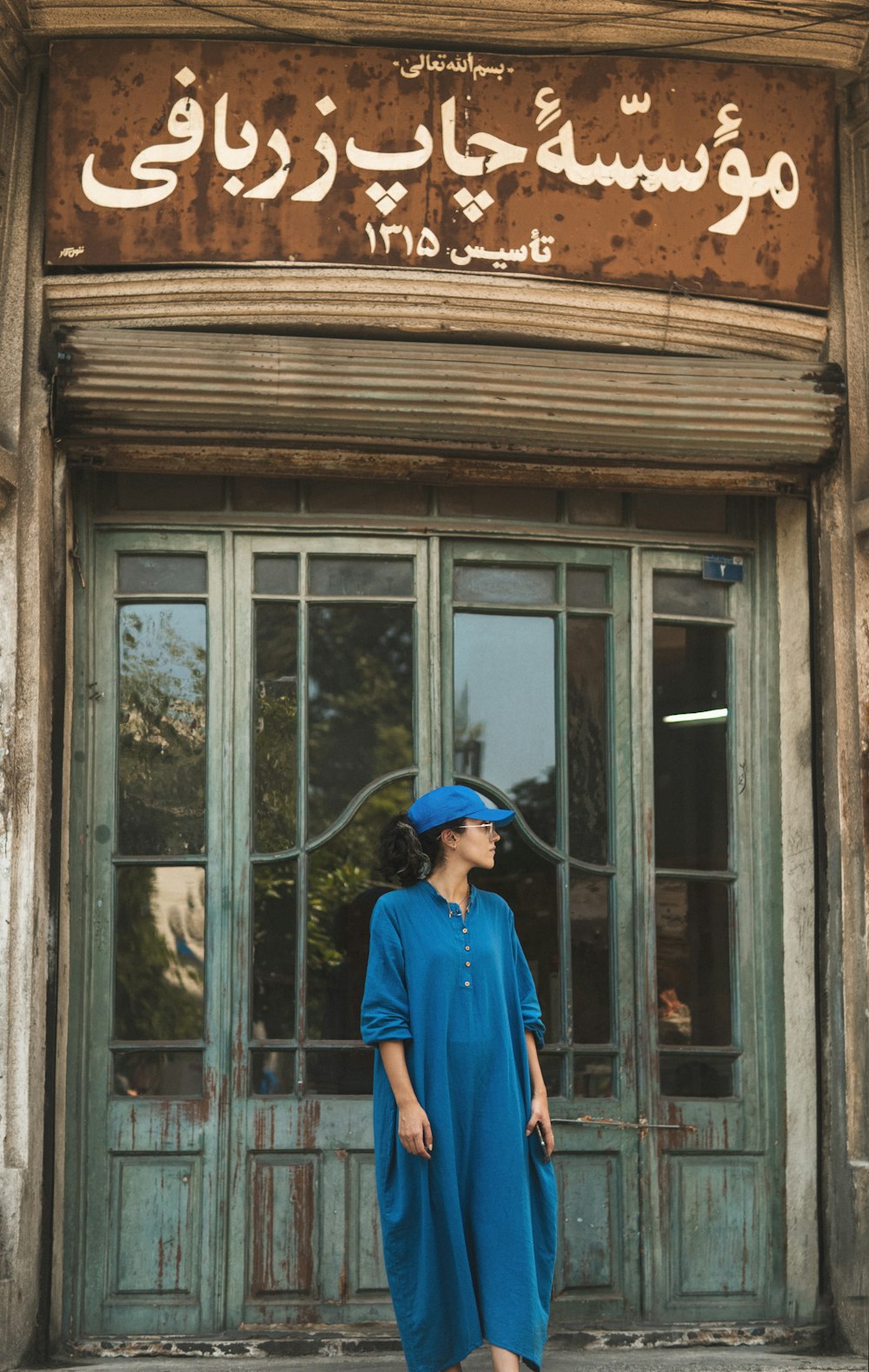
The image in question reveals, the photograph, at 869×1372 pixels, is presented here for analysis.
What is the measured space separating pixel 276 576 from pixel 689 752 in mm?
1464

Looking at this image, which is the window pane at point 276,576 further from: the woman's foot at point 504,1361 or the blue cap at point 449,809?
the woman's foot at point 504,1361

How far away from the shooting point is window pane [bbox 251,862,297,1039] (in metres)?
4.89

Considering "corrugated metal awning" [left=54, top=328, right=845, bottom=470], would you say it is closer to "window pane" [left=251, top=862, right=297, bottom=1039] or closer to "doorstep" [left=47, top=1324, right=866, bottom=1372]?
"window pane" [left=251, top=862, right=297, bottom=1039]

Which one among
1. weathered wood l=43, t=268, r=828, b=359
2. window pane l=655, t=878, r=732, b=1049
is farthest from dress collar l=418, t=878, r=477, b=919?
weathered wood l=43, t=268, r=828, b=359

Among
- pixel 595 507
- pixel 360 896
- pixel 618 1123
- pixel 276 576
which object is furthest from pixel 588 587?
pixel 618 1123

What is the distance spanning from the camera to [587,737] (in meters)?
5.20

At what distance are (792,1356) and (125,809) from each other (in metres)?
2.60

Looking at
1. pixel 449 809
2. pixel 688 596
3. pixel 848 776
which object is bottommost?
pixel 449 809

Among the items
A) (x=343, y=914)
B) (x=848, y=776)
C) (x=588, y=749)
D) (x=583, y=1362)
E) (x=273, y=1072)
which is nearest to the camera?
(x=583, y=1362)

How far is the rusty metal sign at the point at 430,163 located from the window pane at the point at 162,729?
1.13 metres

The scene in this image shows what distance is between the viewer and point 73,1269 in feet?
15.5

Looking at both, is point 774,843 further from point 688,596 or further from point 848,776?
point 688,596

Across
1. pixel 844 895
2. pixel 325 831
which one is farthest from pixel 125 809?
pixel 844 895

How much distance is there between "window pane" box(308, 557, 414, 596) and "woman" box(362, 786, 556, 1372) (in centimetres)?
115
